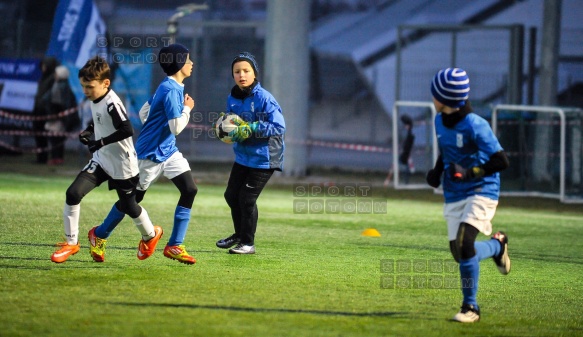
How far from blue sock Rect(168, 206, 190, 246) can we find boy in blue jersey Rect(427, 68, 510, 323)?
2.83m

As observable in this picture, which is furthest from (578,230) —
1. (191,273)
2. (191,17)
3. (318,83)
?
(191,17)

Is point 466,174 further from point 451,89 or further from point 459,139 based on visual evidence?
point 451,89

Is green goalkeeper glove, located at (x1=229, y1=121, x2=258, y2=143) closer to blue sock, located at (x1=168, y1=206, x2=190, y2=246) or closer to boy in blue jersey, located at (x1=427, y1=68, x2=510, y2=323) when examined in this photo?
blue sock, located at (x1=168, y1=206, x2=190, y2=246)

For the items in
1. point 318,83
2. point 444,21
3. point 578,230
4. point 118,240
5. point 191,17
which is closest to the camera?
point 118,240

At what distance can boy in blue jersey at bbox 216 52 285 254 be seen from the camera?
980cm

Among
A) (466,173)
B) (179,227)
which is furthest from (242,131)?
(466,173)

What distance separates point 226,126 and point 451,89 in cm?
289

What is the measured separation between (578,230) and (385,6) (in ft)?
88.1

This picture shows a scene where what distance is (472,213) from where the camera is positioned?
24.1ft

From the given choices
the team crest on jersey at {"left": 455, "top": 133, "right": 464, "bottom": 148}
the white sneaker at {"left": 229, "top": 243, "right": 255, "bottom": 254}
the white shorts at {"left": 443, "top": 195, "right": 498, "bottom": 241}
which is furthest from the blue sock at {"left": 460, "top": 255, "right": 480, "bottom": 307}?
the white sneaker at {"left": 229, "top": 243, "right": 255, "bottom": 254}

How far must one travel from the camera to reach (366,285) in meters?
8.77

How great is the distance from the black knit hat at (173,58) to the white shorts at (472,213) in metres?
3.05

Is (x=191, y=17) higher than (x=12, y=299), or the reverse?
(x=191, y=17)

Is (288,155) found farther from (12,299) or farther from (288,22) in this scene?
(12,299)
